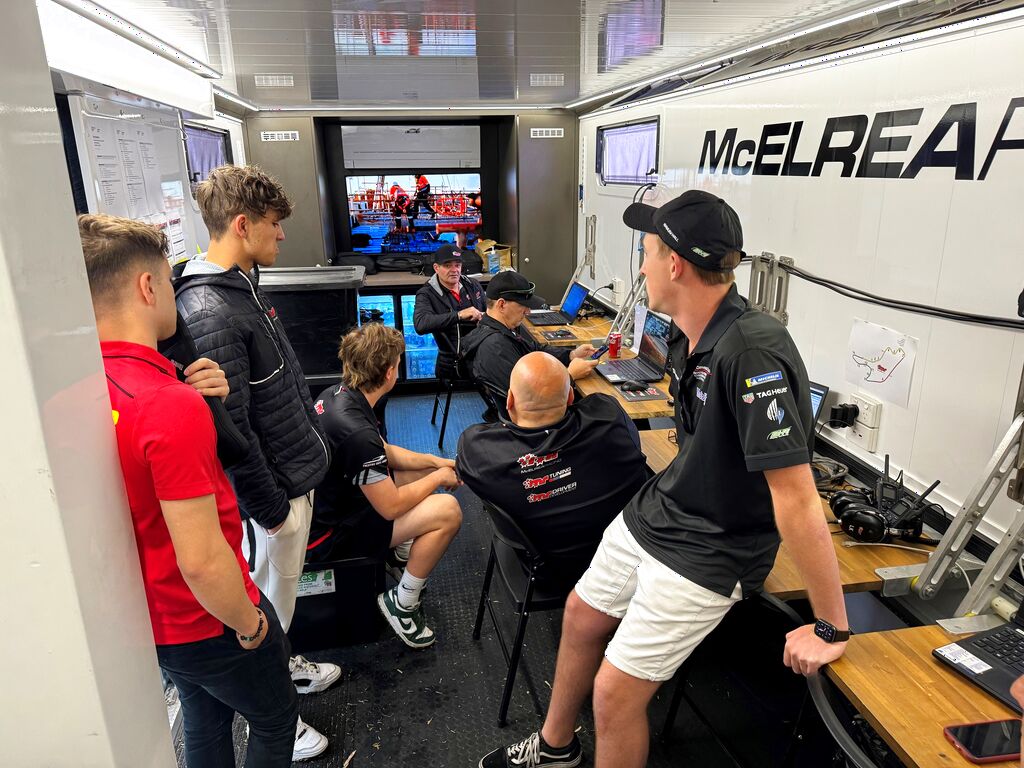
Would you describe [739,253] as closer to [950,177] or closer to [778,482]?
[778,482]

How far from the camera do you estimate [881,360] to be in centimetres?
214

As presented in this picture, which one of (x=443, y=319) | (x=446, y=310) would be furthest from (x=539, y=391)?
(x=446, y=310)

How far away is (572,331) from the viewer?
172 inches

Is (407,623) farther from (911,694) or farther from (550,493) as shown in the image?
(911,694)

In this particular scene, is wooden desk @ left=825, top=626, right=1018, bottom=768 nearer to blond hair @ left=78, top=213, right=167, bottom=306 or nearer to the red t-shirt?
the red t-shirt

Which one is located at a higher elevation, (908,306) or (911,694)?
(908,306)

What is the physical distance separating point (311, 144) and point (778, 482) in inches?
192

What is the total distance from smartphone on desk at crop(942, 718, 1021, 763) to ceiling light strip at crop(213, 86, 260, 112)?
437cm

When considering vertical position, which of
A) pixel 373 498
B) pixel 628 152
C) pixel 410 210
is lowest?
pixel 373 498

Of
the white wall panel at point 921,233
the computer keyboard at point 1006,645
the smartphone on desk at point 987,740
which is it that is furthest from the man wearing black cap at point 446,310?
the smartphone on desk at point 987,740

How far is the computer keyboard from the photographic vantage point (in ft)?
4.27

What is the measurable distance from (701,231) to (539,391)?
2.28ft

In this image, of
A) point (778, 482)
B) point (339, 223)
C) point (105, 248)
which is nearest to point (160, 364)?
point (105, 248)

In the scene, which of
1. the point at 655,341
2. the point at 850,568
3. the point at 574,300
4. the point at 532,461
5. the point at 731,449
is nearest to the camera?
the point at 731,449
